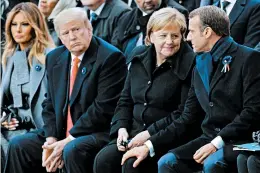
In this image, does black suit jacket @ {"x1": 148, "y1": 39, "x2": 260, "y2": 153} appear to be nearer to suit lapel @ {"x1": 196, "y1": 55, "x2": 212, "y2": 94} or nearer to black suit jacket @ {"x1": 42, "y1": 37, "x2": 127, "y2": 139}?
suit lapel @ {"x1": 196, "y1": 55, "x2": 212, "y2": 94}

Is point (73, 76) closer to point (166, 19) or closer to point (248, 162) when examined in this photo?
point (166, 19)

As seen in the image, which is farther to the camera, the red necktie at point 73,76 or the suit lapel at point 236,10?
the red necktie at point 73,76

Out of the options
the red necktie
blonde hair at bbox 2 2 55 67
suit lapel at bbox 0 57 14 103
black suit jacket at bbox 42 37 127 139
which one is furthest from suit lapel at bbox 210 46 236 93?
suit lapel at bbox 0 57 14 103

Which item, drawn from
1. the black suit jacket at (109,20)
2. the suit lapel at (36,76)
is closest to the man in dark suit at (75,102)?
the suit lapel at (36,76)

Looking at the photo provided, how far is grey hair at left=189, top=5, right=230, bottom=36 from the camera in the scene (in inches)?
214

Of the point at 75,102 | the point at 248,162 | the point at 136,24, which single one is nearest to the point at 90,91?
the point at 75,102

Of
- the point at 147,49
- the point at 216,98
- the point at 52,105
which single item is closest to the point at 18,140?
the point at 52,105

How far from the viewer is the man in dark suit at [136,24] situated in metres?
6.91

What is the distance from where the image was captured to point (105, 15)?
7.49 metres

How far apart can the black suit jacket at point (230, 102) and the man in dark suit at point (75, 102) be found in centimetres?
74

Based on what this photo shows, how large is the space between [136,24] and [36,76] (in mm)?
1012

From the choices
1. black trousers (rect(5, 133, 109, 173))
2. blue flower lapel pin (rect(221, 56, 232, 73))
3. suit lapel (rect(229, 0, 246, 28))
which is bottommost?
black trousers (rect(5, 133, 109, 173))

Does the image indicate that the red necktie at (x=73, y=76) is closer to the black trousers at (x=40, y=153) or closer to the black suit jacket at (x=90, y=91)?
the black suit jacket at (x=90, y=91)

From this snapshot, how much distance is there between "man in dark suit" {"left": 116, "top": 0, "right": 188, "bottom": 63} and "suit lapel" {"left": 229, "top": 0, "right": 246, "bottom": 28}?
1.93 feet
